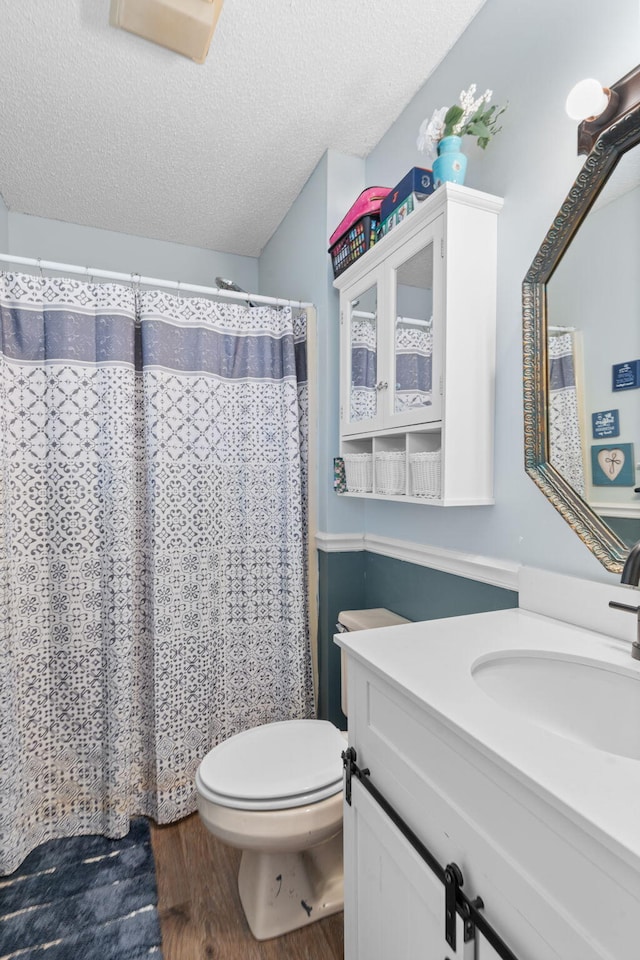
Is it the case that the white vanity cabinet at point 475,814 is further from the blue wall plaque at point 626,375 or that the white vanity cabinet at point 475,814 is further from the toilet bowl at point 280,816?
the blue wall plaque at point 626,375

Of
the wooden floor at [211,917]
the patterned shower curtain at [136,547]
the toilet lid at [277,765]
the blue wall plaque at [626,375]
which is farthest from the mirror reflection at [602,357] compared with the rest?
the wooden floor at [211,917]

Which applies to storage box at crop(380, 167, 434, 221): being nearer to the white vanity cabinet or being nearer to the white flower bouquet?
the white flower bouquet

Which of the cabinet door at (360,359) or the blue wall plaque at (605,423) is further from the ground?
the cabinet door at (360,359)

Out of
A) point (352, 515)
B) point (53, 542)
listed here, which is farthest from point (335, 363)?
point (53, 542)

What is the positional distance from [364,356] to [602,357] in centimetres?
80

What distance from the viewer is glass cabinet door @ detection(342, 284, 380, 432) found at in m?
1.56

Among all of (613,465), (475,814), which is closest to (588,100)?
(613,465)

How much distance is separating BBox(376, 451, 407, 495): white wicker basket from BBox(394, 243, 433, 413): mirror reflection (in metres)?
0.14

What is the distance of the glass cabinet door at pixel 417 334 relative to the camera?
4.10 feet

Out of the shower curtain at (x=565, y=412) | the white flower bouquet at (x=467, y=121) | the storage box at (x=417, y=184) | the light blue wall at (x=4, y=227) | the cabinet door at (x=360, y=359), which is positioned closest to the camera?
the shower curtain at (x=565, y=412)

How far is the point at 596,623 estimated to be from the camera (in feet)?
3.21

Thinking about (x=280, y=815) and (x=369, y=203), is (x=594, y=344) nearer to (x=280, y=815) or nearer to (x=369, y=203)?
(x=369, y=203)

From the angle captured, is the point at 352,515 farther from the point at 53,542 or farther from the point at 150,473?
the point at 53,542

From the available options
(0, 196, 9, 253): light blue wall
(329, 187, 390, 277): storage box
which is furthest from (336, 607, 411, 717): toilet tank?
(0, 196, 9, 253): light blue wall
